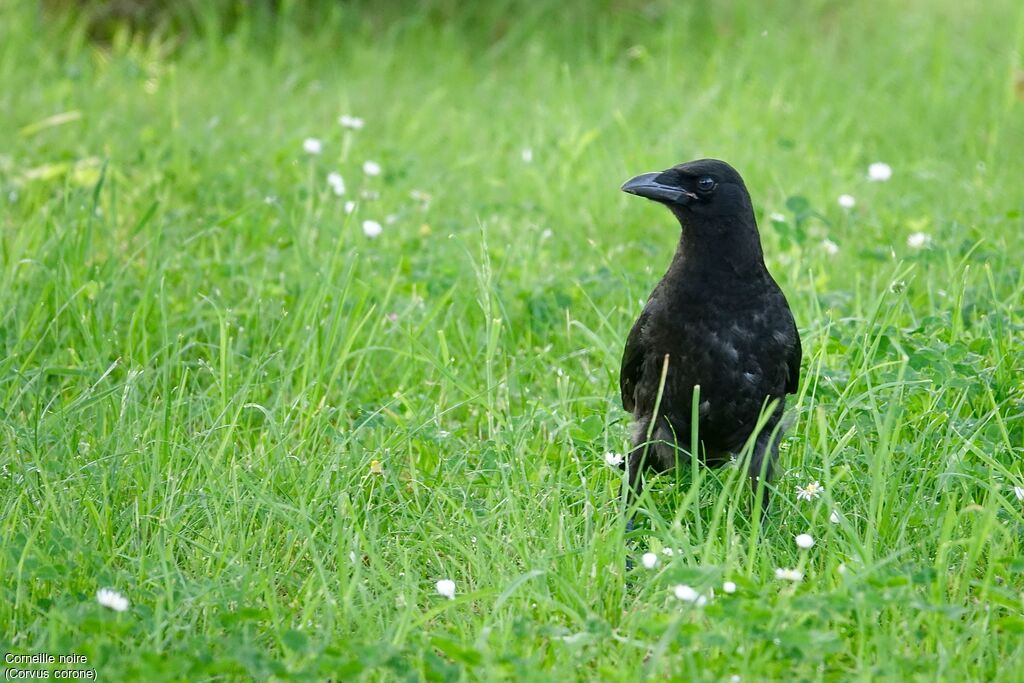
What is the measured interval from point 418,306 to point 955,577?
236cm

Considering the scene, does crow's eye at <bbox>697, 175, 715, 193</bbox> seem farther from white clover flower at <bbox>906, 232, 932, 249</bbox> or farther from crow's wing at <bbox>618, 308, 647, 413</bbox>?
white clover flower at <bbox>906, 232, 932, 249</bbox>

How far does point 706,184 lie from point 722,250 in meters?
0.21

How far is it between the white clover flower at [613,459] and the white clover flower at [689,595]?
0.84 metres

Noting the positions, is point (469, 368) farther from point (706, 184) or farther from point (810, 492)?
point (810, 492)

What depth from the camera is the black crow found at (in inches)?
146

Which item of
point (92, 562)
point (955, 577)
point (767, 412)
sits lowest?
point (92, 562)

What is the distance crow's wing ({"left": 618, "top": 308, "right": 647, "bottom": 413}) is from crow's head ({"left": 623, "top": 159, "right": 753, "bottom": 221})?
34 cm

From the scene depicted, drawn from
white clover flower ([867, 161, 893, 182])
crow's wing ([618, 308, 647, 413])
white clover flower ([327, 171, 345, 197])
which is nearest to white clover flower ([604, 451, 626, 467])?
crow's wing ([618, 308, 647, 413])

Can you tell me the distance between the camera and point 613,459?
3.89m

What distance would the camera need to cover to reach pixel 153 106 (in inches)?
289

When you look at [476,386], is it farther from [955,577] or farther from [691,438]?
[955,577]

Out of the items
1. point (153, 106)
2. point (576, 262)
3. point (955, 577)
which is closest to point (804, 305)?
point (576, 262)

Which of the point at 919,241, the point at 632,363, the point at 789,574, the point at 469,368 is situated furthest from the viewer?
the point at 919,241

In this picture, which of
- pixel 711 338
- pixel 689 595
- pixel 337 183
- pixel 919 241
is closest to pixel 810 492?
pixel 711 338
